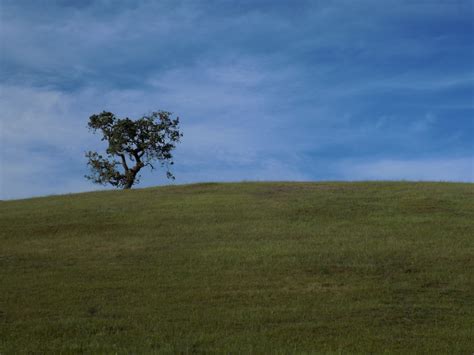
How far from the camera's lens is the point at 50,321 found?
1625cm

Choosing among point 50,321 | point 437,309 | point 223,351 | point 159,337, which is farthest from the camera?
point 437,309

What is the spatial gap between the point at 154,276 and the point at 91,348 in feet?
26.9

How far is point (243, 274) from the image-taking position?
21.8 meters

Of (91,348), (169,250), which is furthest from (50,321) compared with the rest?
(169,250)

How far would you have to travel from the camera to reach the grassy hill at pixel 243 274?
1473 centimetres

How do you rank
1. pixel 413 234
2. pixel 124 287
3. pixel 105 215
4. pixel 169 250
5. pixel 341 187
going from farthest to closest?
pixel 341 187 → pixel 105 215 → pixel 413 234 → pixel 169 250 → pixel 124 287

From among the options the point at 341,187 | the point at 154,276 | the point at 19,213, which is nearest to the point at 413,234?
the point at 154,276

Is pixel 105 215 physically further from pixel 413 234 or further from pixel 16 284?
pixel 413 234

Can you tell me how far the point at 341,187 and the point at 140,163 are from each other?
24.6m

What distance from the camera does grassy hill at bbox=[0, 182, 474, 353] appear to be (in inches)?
580

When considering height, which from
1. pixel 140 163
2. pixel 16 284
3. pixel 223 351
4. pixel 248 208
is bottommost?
pixel 223 351

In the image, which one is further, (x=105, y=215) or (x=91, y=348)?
(x=105, y=215)

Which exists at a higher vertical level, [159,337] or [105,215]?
[105,215]

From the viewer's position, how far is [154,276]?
2167 cm
